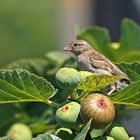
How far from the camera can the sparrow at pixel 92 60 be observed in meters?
2.56

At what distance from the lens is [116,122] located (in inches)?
80.6

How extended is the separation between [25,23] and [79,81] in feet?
35.4

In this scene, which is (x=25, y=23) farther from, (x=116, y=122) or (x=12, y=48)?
(x=116, y=122)

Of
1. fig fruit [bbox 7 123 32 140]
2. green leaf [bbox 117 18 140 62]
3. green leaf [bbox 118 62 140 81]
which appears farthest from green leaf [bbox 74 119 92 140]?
green leaf [bbox 117 18 140 62]

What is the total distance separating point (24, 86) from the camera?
1.98 m

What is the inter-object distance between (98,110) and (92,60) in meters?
1.29

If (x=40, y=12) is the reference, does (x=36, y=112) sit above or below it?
above

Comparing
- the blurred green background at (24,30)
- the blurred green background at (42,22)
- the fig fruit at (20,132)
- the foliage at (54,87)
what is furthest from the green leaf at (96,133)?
the blurred green background at (24,30)

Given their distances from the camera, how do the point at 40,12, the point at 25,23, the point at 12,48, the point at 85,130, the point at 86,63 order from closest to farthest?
1. the point at 85,130
2. the point at 86,63
3. the point at 12,48
4. the point at 25,23
5. the point at 40,12

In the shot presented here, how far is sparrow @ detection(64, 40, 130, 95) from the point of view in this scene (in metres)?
2.56

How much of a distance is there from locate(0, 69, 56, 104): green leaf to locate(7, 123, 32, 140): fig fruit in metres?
0.38

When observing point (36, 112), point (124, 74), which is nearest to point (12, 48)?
point (36, 112)

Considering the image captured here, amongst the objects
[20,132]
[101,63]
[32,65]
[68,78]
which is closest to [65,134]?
[68,78]

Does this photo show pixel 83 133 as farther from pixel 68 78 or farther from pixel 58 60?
pixel 58 60
